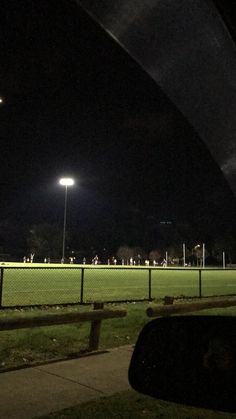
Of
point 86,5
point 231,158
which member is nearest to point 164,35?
point 86,5

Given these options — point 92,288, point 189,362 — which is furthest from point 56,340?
point 92,288

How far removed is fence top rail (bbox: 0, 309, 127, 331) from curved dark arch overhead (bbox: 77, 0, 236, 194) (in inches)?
142

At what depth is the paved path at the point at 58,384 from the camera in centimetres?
588

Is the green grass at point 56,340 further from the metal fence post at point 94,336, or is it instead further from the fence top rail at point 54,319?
the fence top rail at point 54,319

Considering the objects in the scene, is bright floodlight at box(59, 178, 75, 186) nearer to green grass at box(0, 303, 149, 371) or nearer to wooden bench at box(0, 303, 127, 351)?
green grass at box(0, 303, 149, 371)

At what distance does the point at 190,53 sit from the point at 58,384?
4497mm

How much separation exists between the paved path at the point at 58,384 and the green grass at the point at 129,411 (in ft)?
0.62

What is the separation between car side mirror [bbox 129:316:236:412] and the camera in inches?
88.4

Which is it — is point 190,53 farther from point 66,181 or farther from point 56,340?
point 66,181

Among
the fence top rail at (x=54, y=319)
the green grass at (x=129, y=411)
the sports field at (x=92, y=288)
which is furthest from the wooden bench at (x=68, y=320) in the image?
the sports field at (x=92, y=288)

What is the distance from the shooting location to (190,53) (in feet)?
20.2

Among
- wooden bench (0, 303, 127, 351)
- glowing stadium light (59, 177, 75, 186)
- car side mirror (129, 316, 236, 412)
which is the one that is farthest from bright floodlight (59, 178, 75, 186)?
car side mirror (129, 316, 236, 412)

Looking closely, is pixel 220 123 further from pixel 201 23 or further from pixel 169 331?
pixel 169 331

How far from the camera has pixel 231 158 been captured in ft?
23.0
